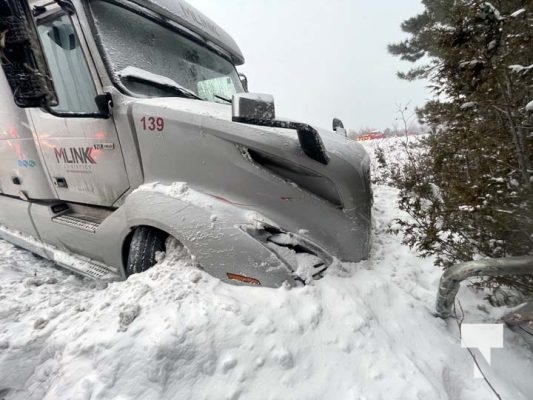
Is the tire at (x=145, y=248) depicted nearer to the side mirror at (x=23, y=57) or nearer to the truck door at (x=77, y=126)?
the truck door at (x=77, y=126)

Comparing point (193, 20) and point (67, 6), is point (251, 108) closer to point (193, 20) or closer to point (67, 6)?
point (67, 6)

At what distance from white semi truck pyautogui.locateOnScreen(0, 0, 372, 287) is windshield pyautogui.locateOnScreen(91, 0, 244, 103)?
0.01 m

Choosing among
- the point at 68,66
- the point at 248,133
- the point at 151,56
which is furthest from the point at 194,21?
the point at 248,133

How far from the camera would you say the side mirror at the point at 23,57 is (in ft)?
6.77

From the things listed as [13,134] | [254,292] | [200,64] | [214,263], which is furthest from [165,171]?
[13,134]

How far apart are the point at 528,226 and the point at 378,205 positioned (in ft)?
8.76

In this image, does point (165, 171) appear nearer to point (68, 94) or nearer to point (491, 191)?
point (68, 94)

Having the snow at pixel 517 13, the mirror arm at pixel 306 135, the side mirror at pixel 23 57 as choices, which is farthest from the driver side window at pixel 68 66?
the snow at pixel 517 13

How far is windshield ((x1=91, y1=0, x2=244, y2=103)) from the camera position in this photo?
2547mm

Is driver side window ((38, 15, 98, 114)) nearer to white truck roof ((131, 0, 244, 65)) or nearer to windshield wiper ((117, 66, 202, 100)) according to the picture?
windshield wiper ((117, 66, 202, 100))

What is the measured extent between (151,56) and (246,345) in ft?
8.28

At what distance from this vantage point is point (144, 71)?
105 inches

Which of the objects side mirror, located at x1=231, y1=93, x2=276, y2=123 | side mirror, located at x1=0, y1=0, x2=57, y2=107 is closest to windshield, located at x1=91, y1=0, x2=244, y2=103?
side mirror, located at x1=0, y1=0, x2=57, y2=107

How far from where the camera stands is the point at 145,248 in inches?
95.7
